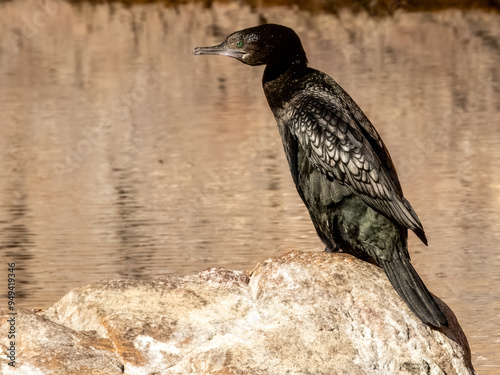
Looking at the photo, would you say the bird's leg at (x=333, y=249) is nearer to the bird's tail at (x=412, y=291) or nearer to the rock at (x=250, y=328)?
the rock at (x=250, y=328)

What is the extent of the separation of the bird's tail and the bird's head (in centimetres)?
83

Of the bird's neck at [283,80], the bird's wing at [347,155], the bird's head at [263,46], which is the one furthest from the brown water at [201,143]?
the bird's head at [263,46]

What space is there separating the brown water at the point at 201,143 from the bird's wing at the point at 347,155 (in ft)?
3.33

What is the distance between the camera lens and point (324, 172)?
4215 millimetres

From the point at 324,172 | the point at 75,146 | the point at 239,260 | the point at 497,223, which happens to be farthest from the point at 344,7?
the point at 324,172

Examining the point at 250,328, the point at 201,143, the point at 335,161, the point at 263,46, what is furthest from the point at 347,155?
the point at 201,143

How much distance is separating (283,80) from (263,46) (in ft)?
0.51

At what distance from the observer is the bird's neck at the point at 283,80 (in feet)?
14.0

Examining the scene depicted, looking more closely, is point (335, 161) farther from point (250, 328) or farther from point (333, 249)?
point (250, 328)

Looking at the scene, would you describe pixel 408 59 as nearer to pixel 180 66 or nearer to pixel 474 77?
pixel 474 77

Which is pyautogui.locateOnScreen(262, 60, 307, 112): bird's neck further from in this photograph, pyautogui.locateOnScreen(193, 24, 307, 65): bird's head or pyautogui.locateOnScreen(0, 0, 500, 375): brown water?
pyautogui.locateOnScreen(0, 0, 500, 375): brown water

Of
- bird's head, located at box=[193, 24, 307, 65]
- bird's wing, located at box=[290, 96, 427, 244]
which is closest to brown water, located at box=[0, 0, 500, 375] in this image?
bird's wing, located at box=[290, 96, 427, 244]

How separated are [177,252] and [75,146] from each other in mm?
2540

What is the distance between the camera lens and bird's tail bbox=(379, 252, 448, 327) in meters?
4.00
